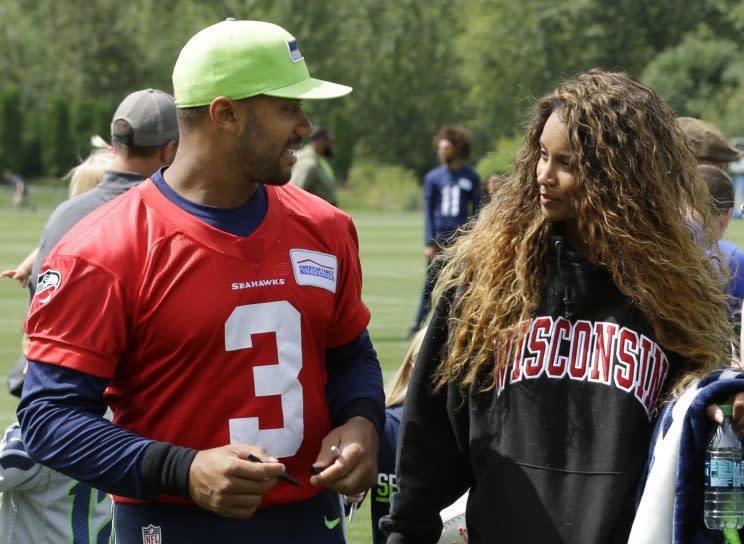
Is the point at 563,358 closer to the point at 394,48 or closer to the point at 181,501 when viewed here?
the point at 181,501

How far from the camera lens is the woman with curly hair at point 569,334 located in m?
3.09

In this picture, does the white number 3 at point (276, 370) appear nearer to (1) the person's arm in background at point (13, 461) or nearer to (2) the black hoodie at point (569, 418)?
(2) the black hoodie at point (569, 418)

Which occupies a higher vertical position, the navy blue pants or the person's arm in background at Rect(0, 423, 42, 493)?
the navy blue pants

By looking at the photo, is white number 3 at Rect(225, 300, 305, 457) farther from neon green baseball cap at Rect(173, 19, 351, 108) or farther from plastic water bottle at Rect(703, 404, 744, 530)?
plastic water bottle at Rect(703, 404, 744, 530)

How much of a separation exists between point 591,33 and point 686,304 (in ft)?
268

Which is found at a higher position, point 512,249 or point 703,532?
point 512,249

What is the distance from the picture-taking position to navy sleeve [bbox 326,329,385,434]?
3.35 meters

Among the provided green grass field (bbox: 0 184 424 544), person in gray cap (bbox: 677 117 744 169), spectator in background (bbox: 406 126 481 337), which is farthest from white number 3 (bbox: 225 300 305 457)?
spectator in background (bbox: 406 126 481 337)

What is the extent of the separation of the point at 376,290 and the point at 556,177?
15.5m

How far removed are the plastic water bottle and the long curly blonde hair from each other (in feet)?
0.70

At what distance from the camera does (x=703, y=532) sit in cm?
295

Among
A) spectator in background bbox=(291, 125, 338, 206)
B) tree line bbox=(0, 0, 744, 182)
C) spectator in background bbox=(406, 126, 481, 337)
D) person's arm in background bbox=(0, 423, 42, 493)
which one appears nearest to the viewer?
person's arm in background bbox=(0, 423, 42, 493)

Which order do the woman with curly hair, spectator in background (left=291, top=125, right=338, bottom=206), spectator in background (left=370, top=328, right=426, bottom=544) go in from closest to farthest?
the woman with curly hair
spectator in background (left=370, top=328, right=426, bottom=544)
spectator in background (left=291, top=125, right=338, bottom=206)

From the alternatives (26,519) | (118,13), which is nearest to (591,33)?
(118,13)
